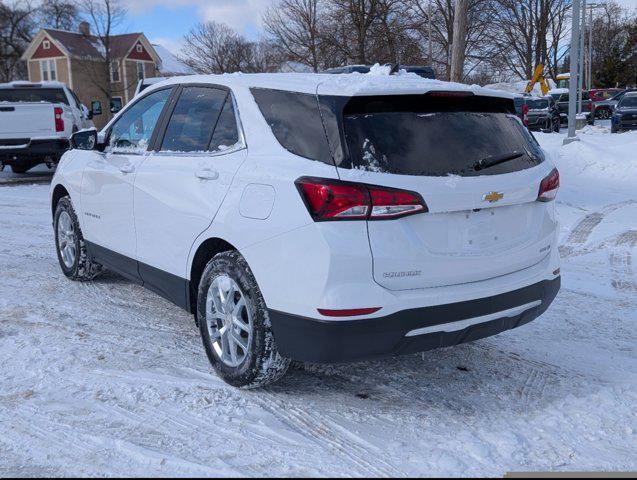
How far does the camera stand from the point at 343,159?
10.3ft

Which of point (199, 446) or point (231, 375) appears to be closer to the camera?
point (199, 446)

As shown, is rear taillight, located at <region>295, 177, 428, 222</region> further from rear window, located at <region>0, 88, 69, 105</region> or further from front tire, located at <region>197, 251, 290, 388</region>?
rear window, located at <region>0, 88, 69, 105</region>

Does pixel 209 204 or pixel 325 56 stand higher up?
pixel 325 56

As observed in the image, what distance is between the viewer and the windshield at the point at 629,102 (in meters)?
25.1

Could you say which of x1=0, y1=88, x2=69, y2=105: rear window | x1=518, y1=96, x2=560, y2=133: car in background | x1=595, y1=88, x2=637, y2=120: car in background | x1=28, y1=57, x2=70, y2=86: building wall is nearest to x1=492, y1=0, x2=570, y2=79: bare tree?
x1=595, y1=88, x2=637, y2=120: car in background

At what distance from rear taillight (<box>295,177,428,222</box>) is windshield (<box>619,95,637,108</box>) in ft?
82.6

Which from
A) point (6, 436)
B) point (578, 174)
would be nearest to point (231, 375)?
point (6, 436)

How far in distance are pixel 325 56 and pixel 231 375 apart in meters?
32.1

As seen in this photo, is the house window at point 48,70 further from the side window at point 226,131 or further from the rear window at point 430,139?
the rear window at point 430,139

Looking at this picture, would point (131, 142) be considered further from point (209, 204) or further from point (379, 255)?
point (379, 255)

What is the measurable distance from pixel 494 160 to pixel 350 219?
943 mm

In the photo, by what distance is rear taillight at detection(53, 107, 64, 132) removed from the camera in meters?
13.3

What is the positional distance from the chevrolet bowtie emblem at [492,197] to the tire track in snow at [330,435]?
52.9 inches

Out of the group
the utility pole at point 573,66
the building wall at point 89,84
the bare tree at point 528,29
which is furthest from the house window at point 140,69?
the utility pole at point 573,66
